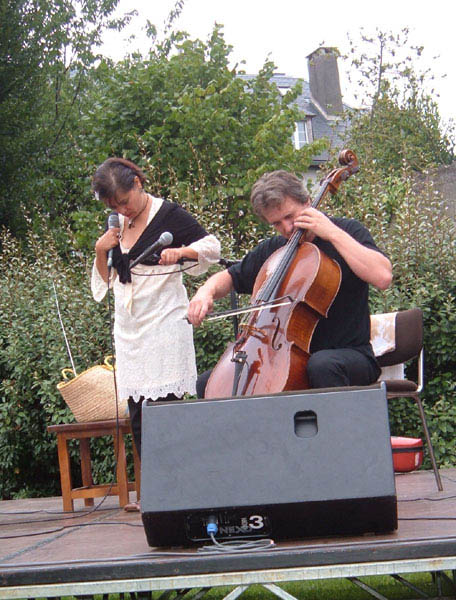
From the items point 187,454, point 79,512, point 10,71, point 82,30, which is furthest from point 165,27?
point 187,454

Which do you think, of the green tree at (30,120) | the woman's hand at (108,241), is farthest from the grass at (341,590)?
the green tree at (30,120)

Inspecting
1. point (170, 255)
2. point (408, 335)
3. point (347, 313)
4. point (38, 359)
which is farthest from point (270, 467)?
point (38, 359)

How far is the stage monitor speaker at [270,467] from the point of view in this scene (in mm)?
2020

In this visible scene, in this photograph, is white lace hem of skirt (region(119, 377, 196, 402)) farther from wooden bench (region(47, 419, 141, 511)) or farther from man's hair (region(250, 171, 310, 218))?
man's hair (region(250, 171, 310, 218))

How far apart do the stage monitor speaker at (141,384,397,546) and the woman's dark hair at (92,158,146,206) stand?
127cm

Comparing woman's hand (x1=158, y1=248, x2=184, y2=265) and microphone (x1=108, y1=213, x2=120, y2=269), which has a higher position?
microphone (x1=108, y1=213, x2=120, y2=269)

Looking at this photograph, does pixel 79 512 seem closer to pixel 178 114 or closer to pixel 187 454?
pixel 187 454

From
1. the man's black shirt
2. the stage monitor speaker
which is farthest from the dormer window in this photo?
the stage monitor speaker

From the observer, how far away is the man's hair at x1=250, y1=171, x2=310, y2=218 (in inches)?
119

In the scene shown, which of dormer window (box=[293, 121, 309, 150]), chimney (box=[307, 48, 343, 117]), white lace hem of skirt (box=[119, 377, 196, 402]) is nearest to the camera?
white lace hem of skirt (box=[119, 377, 196, 402])

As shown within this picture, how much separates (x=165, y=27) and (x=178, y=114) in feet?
23.5

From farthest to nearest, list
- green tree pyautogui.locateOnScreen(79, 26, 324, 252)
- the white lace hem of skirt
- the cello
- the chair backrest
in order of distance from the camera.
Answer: green tree pyautogui.locateOnScreen(79, 26, 324, 252) < the chair backrest < the white lace hem of skirt < the cello

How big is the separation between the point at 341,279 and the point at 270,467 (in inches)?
43.6

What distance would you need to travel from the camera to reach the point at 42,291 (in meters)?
5.82
